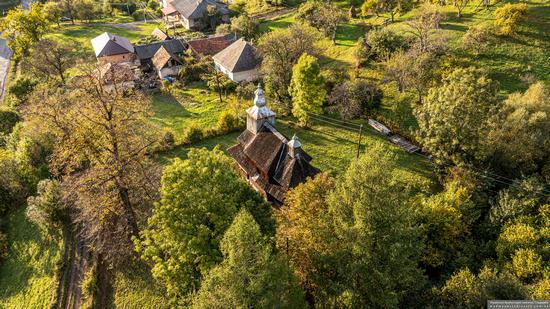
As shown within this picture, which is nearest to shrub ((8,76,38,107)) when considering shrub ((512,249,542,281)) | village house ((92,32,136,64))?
village house ((92,32,136,64))

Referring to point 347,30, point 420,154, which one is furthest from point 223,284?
point 347,30

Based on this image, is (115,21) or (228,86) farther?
(115,21)

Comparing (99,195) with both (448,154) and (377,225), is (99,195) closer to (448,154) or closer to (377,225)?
(377,225)

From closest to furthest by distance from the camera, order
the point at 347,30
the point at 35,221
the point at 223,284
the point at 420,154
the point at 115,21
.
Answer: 1. the point at 223,284
2. the point at 35,221
3. the point at 420,154
4. the point at 347,30
5. the point at 115,21

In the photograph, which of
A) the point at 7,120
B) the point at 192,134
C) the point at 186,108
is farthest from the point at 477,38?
the point at 7,120

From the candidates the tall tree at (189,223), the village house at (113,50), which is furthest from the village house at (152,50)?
the tall tree at (189,223)

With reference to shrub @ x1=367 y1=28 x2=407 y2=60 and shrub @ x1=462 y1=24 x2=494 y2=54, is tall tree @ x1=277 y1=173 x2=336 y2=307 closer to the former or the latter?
shrub @ x1=367 y1=28 x2=407 y2=60
